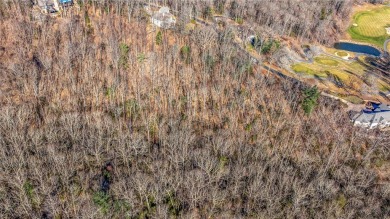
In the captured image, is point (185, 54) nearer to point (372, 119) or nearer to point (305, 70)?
point (305, 70)

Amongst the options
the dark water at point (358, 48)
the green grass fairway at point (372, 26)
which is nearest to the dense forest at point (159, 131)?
the dark water at point (358, 48)

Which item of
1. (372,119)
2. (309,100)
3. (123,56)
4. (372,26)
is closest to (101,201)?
(123,56)

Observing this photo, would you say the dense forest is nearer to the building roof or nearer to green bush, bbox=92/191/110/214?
green bush, bbox=92/191/110/214

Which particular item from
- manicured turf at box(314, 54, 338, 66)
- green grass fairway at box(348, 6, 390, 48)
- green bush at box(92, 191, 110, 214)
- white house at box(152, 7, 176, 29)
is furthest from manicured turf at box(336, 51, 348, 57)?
green bush at box(92, 191, 110, 214)

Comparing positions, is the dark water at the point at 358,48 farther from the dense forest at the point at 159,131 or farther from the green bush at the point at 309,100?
the green bush at the point at 309,100

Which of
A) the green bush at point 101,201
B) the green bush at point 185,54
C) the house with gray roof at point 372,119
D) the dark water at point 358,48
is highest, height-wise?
the green bush at point 185,54

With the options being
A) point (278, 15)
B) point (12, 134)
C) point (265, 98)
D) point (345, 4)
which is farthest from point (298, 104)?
point (345, 4)
